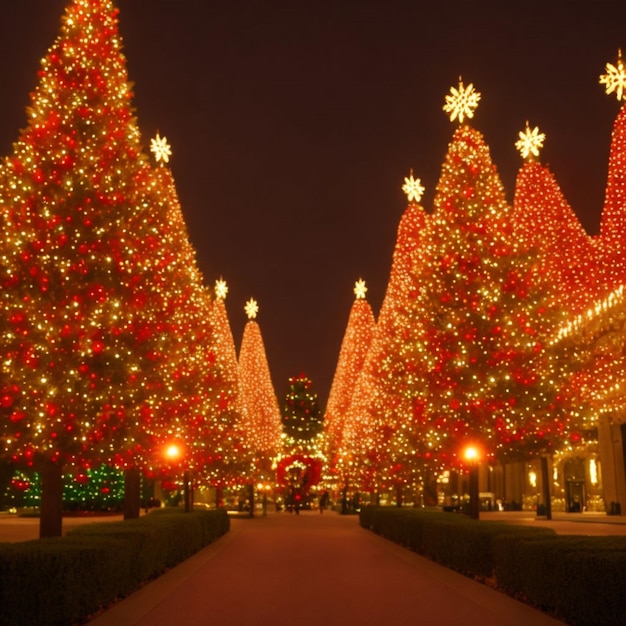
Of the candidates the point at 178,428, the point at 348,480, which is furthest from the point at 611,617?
the point at 348,480

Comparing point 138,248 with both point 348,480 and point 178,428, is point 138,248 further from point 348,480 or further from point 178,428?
→ point 348,480

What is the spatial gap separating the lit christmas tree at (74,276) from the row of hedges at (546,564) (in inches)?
279

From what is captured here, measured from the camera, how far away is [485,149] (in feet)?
86.6

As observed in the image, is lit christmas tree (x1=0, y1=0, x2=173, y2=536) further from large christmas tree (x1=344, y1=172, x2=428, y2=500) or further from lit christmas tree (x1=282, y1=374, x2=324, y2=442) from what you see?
lit christmas tree (x1=282, y1=374, x2=324, y2=442)

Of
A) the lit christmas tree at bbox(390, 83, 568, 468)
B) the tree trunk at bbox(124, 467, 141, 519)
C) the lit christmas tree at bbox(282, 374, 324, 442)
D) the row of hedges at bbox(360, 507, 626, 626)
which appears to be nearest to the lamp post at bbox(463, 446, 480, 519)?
the lit christmas tree at bbox(390, 83, 568, 468)

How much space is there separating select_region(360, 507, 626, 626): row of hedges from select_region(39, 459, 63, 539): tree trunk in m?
7.93

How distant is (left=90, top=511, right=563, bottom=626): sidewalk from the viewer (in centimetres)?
1074

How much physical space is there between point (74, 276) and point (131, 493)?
35.2ft

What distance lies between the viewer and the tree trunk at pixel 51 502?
56.0ft

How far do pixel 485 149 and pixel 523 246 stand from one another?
3399 millimetres

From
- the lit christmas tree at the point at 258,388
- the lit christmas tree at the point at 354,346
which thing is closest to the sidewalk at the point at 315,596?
the lit christmas tree at the point at 354,346

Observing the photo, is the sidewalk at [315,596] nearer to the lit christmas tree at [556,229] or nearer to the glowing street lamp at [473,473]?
the glowing street lamp at [473,473]

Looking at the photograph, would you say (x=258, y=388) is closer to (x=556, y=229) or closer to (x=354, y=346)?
(x=354, y=346)

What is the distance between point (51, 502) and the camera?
17.2m
